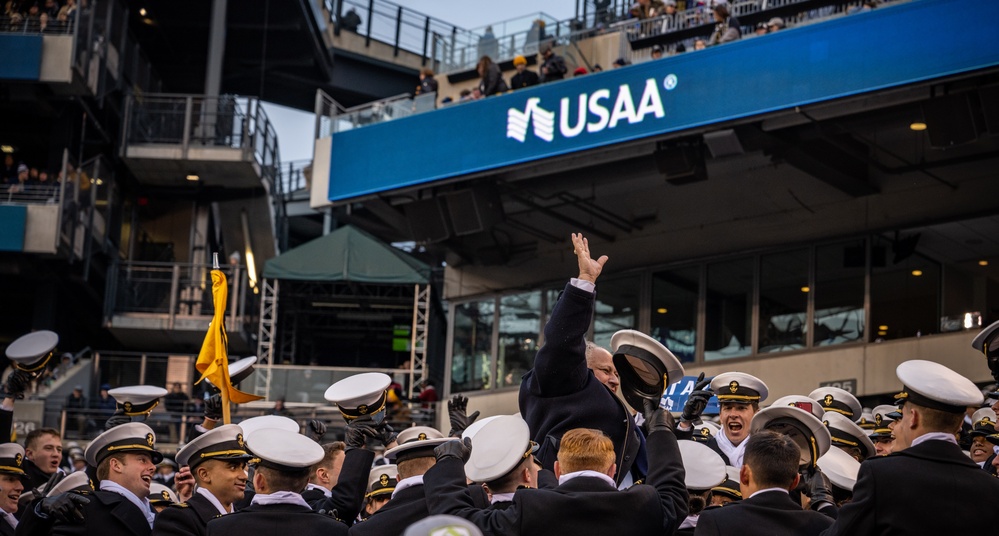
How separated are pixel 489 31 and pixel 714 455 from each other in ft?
67.8

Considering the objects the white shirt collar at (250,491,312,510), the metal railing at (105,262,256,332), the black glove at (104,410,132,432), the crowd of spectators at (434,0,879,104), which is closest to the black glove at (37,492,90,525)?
the white shirt collar at (250,491,312,510)

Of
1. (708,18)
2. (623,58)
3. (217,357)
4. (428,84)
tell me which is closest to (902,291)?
(708,18)

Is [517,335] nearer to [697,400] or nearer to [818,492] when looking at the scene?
[818,492]

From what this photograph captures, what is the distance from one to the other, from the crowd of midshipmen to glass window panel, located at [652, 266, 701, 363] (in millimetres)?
16982

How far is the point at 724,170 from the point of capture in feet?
78.6

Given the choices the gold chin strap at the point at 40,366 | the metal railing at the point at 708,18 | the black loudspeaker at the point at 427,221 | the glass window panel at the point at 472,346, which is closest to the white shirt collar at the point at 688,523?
the gold chin strap at the point at 40,366

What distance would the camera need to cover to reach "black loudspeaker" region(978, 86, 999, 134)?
19484 millimetres

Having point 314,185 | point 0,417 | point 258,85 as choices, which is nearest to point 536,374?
point 0,417

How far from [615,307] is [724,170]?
4.32 meters

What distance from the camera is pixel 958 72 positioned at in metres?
19.0

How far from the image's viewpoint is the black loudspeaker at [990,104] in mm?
19484

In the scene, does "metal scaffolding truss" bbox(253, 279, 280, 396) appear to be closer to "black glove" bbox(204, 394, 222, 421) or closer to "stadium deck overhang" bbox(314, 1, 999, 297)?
"stadium deck overhang" bbox(314, 1, 999, 297)

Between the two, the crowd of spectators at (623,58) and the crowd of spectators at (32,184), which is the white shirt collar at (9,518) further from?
the crowd of spectators at (32,184)

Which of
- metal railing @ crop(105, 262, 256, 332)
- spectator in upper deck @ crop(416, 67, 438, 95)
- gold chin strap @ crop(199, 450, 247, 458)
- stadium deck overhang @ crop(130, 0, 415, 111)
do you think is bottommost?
gold chin strap @ crop(199, 450, 247, 458)
